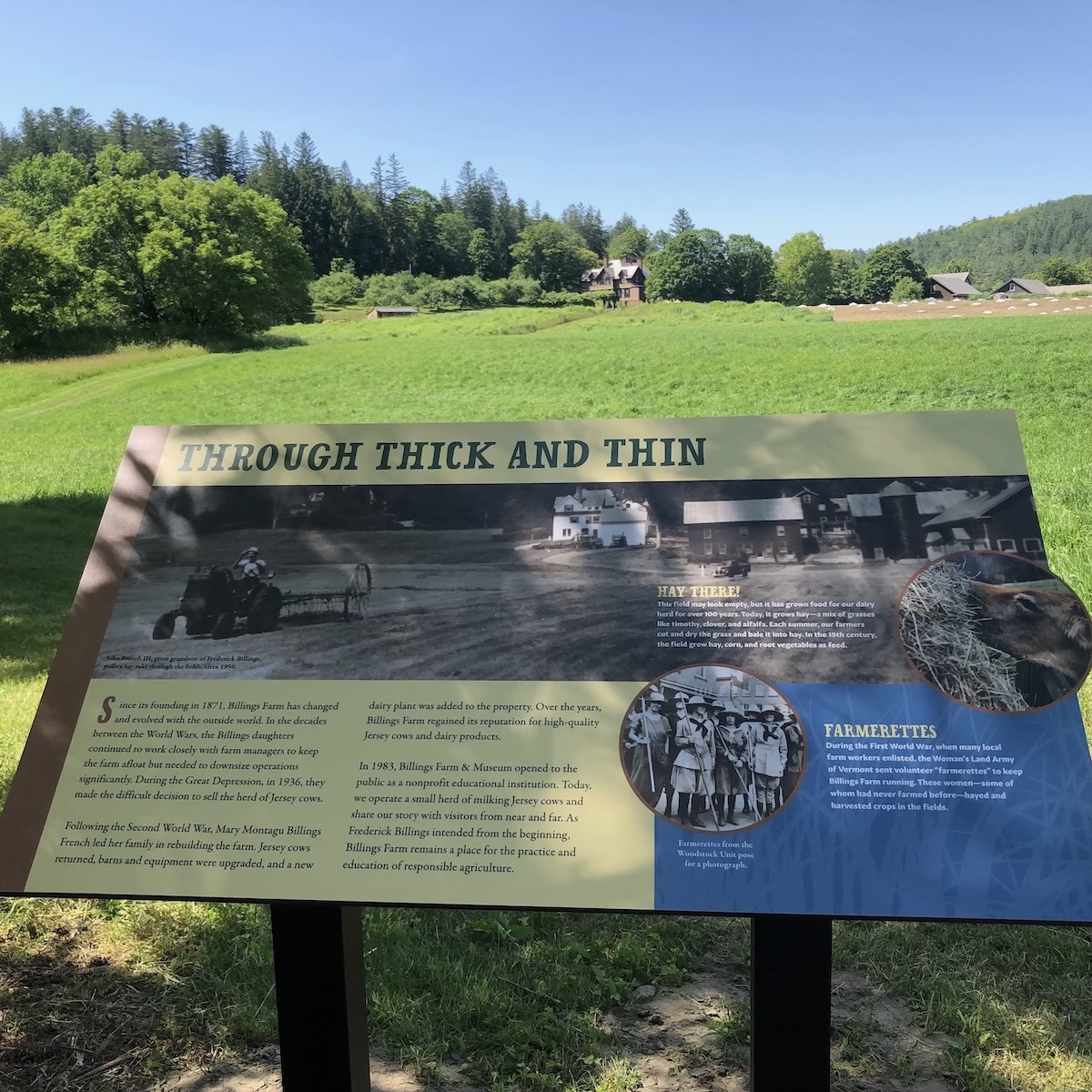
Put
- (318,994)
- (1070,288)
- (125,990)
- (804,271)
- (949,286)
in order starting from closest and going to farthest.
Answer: (318,994) → (125,990) → (1070,288) → (949,286) → (804,271)

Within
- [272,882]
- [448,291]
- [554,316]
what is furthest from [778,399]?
[448,291]

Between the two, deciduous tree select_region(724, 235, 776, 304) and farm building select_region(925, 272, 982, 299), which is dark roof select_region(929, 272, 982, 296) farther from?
deciduous tree select_region(724, 235, 776, 304)

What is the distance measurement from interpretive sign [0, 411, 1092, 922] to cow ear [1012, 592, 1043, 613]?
12 mm

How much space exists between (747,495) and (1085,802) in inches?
35.3

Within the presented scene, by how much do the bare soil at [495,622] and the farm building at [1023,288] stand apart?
2874cm

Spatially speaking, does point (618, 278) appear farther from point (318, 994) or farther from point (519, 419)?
point (318, 994)

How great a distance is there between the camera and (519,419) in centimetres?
1186

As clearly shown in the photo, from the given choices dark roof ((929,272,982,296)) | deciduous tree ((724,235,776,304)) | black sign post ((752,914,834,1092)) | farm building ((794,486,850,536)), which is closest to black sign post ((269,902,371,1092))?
black sign post ((752,914,834,1092))

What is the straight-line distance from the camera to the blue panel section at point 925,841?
1.62 meters

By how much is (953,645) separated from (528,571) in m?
0.91

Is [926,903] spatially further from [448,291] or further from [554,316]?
[448,291]

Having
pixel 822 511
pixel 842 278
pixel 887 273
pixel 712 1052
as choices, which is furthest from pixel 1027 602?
pixel 887 273

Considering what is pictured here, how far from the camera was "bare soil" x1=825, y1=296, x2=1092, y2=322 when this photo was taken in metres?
22.2

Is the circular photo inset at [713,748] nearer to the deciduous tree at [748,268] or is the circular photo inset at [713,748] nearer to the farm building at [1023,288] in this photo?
the farm building at [1023,288]
